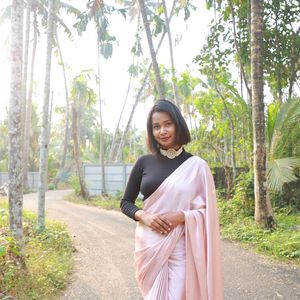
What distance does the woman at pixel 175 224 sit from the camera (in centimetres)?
197

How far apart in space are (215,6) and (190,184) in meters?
10.4

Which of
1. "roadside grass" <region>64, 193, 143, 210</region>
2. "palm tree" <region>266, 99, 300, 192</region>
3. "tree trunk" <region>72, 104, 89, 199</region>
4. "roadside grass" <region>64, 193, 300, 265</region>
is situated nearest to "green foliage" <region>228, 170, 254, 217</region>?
"roadside grass" <region>64, 193, 300, 265</region>

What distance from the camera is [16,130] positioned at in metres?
4.85

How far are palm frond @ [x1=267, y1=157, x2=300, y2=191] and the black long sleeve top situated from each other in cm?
573

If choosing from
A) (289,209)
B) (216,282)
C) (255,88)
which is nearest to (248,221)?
(289,209)

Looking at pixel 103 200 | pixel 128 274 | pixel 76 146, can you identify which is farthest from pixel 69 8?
pixel 128 274

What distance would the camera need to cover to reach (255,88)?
22.5 ft

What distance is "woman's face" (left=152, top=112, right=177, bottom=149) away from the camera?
2.16m

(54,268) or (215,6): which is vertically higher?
(215,6)

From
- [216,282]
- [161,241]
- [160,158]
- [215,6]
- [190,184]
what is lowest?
[216,282]

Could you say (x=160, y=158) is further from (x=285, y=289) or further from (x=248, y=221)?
(x=248, y=221)

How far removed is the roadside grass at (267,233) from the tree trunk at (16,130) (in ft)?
13.1

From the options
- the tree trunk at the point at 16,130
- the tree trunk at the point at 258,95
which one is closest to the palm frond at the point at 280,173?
the tree trunk at the point at 258,95

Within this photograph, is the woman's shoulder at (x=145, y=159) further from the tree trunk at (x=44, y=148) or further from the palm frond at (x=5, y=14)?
the palm frond at (x=5, y=14)
